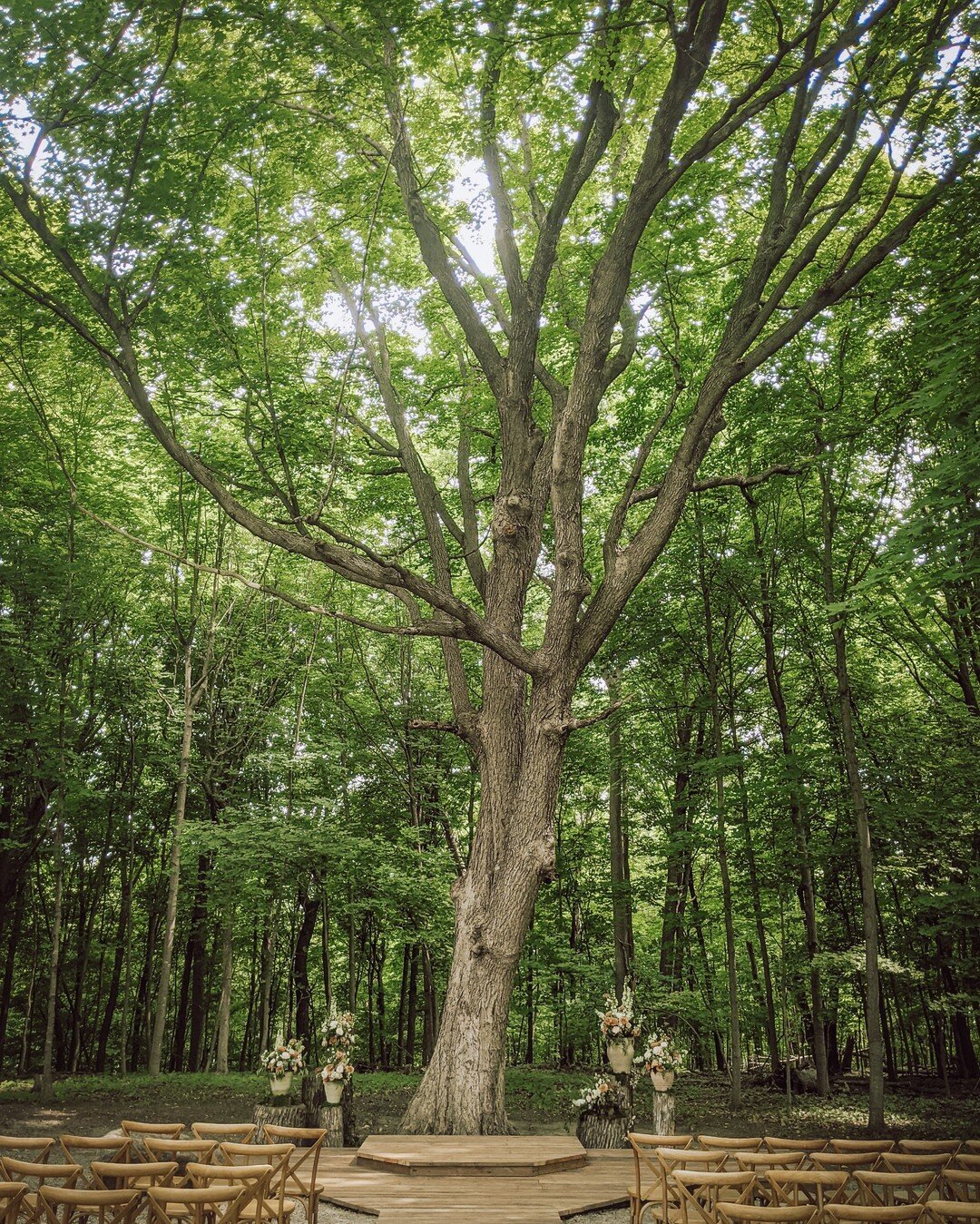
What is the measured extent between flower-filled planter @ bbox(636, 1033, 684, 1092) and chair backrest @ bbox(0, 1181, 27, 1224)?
477 centimetres

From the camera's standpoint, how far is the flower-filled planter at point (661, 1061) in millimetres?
6480

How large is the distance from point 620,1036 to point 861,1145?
2714 mm

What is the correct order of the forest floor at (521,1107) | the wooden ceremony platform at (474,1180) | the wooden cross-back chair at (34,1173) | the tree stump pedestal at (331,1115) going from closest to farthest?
the wooden cross-back chair at (34,1173), the wooden ceremony platform at (474,1180), the tree stump pedestal at (331,1115), the forest floor at (521,1107)

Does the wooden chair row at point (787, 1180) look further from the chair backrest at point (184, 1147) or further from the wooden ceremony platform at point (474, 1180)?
the chair backrest at point (184, 1147)

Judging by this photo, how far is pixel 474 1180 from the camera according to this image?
16.7ft

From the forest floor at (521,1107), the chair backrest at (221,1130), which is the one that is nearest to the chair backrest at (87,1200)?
the chair backrest at (221,1130)

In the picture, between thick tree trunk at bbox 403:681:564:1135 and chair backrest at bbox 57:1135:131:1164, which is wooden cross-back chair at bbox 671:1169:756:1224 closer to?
thick tree trunk at bbox 403:681:564:1135

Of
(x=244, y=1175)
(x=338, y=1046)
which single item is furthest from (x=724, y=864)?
(x=244, y=1175)

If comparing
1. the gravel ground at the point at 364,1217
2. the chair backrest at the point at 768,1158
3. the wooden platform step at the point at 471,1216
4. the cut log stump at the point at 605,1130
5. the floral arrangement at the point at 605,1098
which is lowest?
the gravel ground at the point at 364,1217

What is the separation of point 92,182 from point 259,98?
4.64 feet

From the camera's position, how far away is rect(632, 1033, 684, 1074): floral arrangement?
6.55 meters

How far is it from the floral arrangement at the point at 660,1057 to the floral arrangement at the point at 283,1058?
294 cm

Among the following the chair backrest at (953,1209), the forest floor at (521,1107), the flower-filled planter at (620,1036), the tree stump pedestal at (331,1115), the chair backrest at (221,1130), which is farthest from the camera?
the forest floor at (521,1107)

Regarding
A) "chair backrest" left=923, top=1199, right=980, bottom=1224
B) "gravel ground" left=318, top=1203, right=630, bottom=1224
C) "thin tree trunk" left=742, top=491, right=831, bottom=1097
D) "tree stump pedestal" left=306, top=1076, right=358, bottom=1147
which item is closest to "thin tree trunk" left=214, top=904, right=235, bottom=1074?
"tree stump pedestal" left=306, top=1076, right=358, bottom=1147
